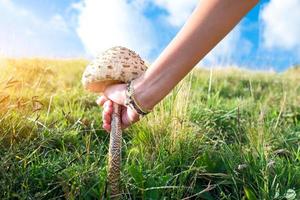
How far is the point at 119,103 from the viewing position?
3.22 metres

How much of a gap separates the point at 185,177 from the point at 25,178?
1025mm

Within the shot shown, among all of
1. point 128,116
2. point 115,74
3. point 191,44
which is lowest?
point 128,116

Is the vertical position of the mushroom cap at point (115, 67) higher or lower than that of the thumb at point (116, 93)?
higher

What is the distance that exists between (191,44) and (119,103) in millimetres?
637

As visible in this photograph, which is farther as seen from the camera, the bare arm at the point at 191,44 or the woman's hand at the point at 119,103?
the woman's hand at the point at 119,103

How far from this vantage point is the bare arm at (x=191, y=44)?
2.73 meters

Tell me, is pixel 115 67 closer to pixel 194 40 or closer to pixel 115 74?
pixel 115 74

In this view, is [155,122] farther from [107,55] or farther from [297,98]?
[297,98]

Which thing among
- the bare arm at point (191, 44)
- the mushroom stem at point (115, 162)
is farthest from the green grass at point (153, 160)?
the bare arm at point (191, 44)

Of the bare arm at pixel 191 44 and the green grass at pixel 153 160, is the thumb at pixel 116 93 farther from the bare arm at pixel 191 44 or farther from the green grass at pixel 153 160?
the green grass at pixel 153 160

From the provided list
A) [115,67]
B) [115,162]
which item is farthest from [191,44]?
[115,162]

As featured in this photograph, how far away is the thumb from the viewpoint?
10.5 ft

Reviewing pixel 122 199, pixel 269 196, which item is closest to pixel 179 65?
pixel 122 199

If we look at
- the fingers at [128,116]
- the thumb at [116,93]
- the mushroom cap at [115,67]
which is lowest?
the fingers at [128,116]
